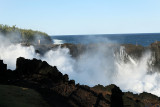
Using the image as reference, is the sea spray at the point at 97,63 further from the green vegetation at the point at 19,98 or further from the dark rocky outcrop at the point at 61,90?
the green vegetation at the point at 19,98

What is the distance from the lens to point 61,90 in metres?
15.1

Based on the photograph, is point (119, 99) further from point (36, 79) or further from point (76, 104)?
point (36, 79)

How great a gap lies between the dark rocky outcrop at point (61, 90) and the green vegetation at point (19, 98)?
556mm

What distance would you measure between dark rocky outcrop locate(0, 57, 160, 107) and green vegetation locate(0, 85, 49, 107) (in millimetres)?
556

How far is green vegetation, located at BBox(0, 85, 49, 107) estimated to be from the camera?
11148 mm

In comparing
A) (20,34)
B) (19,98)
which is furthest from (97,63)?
(20,34)

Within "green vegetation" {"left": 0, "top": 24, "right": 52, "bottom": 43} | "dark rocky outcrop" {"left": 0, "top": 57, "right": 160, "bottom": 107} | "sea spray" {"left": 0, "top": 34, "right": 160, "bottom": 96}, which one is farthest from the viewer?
"green vegetation" {"left": 0, "top": 24, "right": 52, "bottom": 43}

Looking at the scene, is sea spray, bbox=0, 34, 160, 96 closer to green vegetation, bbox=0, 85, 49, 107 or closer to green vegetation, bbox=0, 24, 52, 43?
green vegetation, bbox=0, 85, 49, 107

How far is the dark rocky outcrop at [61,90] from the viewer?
1411cm

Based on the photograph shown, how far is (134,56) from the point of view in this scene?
4312 cm

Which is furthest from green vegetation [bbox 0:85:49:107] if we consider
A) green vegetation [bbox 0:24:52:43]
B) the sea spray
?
green vegetation [bbox 0:24:52:43]

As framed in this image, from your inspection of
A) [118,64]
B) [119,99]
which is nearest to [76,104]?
[119,99]

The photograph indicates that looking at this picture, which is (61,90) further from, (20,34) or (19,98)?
(20,34)

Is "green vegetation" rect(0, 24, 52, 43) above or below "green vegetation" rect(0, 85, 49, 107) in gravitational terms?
above
